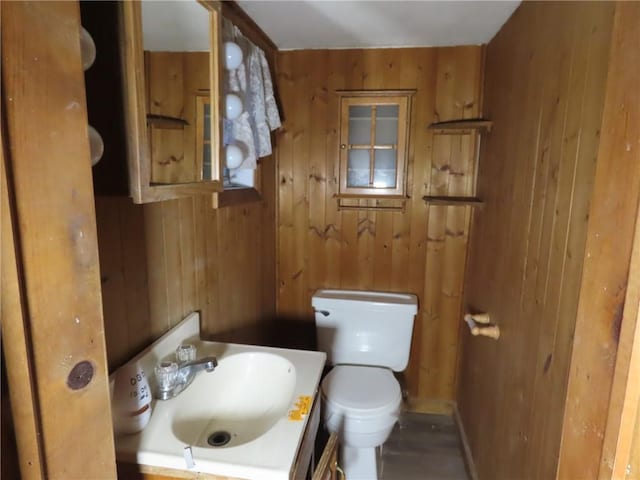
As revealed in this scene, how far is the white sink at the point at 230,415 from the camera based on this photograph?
90 centimetres

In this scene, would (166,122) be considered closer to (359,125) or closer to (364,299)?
(359,125)

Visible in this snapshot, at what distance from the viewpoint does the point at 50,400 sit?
0.52 metres

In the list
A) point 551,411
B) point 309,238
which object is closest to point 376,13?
point 309,238

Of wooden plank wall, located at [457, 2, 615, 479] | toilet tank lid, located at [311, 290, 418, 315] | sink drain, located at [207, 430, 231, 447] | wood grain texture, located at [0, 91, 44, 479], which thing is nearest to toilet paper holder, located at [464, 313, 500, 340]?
wooden plank wall, located at [457, 2, 615, 479]

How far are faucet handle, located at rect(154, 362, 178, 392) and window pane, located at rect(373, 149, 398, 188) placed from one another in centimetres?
145

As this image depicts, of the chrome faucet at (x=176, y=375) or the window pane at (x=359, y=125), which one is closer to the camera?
the chrome faucet at (x=176, y=375)

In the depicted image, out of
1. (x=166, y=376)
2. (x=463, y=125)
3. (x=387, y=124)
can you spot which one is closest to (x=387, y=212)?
(x=387, y=124)

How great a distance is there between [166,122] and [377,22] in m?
1.14

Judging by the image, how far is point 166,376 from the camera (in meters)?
1.12

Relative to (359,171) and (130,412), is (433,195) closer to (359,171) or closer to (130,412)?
(359,171)

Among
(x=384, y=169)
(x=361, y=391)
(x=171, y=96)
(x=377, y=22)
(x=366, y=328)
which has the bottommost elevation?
(x=361, y=391)

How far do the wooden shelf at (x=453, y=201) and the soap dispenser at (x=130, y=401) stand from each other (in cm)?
156

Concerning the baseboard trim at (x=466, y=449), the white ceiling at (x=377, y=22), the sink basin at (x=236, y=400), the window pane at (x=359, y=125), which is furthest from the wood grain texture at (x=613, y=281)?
the window pane at (x=359, y=125)

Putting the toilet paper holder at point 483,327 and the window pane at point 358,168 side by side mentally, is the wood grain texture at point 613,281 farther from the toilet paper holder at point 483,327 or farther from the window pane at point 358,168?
the window pane at point 358,168
